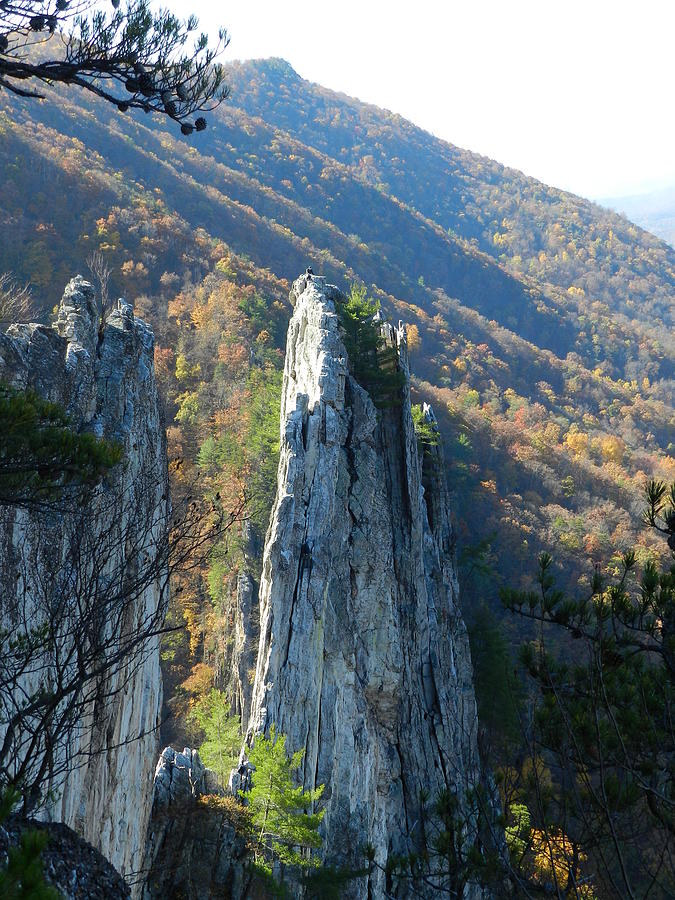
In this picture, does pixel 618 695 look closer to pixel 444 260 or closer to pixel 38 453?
pixel 38 453

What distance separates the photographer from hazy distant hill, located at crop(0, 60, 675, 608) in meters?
51.9

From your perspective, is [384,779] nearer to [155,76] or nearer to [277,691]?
[277,691]

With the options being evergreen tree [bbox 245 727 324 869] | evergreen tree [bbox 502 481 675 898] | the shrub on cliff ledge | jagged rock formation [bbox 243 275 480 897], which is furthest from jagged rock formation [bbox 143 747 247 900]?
the shrub on cliff ledge

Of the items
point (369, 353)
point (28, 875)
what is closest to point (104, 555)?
A: point (28, 875)

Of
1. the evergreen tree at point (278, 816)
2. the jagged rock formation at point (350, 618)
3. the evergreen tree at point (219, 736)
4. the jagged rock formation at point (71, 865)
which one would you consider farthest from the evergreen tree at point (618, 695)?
the evergreen tree at point (219, 736)

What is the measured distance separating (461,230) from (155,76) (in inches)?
5957

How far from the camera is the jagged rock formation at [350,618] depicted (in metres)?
18.2

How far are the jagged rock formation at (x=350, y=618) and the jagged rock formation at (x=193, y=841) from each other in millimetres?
2746

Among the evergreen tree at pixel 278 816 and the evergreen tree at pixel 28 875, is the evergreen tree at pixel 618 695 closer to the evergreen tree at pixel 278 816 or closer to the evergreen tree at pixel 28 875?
the evergreen tree at pixel 28 875

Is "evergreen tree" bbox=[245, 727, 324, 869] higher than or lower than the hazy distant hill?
lower

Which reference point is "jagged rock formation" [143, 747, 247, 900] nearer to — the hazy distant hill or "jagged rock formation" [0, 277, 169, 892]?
"jagged rock formation" [0, 277, 169, 892]

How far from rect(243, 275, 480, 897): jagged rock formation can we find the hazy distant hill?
1619 cm

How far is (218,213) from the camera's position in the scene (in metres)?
76.0

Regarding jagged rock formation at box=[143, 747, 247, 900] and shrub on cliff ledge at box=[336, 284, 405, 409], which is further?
shrub on cliff ledge at box=[336, 284, 405, 409]
